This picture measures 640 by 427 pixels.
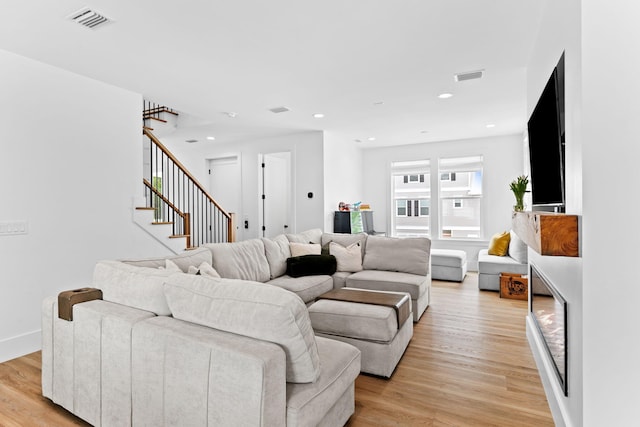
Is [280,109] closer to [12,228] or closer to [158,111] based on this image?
[158,111]

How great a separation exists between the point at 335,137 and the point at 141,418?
5.61 m

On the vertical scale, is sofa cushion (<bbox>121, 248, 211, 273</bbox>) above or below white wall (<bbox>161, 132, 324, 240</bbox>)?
below

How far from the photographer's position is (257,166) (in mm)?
6777

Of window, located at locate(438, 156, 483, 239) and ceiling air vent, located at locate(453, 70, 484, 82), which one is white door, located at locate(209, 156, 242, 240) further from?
ceiling air vent, located at locate(453, 70, 484, 82)

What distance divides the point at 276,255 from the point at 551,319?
2818 millimetres

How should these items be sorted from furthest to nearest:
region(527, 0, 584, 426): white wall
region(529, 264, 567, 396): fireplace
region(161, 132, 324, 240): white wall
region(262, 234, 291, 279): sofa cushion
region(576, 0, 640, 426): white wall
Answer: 1. region(161, 132, 324, 240): white wall
2. region(262, 234, 291, 279): sofa cushion
3. region(529, 264, 567, 396): fireplace
4. region(527, 0, 584, 426): white wall
5. region(576, 0, 640, 426): white wall

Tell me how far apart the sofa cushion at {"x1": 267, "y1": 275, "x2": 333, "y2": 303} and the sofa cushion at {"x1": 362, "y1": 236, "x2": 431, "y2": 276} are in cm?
70

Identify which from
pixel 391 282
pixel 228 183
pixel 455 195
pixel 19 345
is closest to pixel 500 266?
pixel 391 282

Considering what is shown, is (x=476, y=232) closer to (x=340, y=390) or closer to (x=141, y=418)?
(x=340, y=390)

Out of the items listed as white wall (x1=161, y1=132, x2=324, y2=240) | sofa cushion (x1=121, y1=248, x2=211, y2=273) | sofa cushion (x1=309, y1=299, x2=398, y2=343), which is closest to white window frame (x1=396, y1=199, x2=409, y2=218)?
white wall (x1=161, y1=132, x2=324, y2=240)

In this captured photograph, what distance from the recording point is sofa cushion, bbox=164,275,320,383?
1510 millimetres

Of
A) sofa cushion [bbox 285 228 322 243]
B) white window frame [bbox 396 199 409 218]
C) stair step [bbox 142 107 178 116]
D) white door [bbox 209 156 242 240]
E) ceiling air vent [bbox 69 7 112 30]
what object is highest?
stair step [bbox 142 107 178 116]

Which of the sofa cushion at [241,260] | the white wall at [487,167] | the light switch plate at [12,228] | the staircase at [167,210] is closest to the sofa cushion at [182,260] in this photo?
the sofa cushion at [241,260]

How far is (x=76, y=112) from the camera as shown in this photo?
11.7 ft
